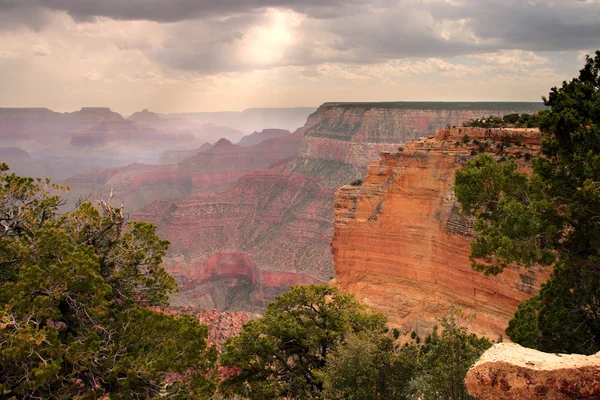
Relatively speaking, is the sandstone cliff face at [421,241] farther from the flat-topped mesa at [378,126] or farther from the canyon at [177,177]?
the canyon at [177,177]

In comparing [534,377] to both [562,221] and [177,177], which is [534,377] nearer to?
[562,221]

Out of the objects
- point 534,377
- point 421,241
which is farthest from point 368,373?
point 421,241

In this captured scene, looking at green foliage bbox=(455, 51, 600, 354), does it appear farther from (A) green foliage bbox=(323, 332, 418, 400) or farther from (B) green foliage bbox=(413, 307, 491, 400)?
(A) green foliage bbox=(323, 332, 418, 400)

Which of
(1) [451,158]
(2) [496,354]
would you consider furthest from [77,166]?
(2) [496,354]

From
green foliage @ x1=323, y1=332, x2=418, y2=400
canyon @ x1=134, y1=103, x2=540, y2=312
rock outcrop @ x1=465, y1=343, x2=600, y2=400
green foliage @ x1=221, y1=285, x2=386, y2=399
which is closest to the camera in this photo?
rock outcrop @ x1=465, y1=343, x2=600, y2=400

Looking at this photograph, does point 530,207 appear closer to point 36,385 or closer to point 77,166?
point 36,385

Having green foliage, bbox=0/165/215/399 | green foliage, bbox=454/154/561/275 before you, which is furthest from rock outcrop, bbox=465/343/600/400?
green foliage, bbox=0/165/215/399
